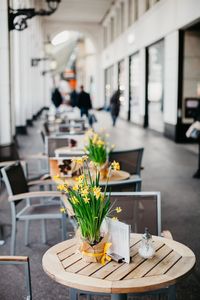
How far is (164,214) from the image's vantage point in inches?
229

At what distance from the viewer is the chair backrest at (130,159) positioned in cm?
520

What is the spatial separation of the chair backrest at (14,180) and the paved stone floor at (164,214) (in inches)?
22.3

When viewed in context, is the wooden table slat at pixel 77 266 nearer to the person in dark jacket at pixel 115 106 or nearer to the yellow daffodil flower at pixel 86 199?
the yellow daffodil flower at pixel 86 199

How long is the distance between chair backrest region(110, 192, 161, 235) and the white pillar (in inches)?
215

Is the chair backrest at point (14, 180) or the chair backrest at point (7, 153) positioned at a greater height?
the chair backrest at point (14, 180)

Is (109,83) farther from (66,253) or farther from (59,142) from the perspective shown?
(66,253)

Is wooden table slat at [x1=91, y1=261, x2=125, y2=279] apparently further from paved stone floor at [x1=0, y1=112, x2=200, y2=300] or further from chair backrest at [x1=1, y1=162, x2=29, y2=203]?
chair backrest at [x1=1, y1=162, x2=29, y2=203]

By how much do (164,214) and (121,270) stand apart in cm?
351

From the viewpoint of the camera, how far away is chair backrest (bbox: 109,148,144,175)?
5203 mm

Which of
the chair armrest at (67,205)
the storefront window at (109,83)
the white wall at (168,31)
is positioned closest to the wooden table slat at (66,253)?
the chair armrest at (67,205)

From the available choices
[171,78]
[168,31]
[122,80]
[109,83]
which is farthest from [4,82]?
[109,83]

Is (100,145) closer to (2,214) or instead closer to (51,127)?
(2,214)

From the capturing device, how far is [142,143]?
44.2ft

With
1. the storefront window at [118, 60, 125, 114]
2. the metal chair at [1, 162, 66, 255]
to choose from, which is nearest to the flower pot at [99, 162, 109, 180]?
the metal chair at [1, 162, 66, 255]
